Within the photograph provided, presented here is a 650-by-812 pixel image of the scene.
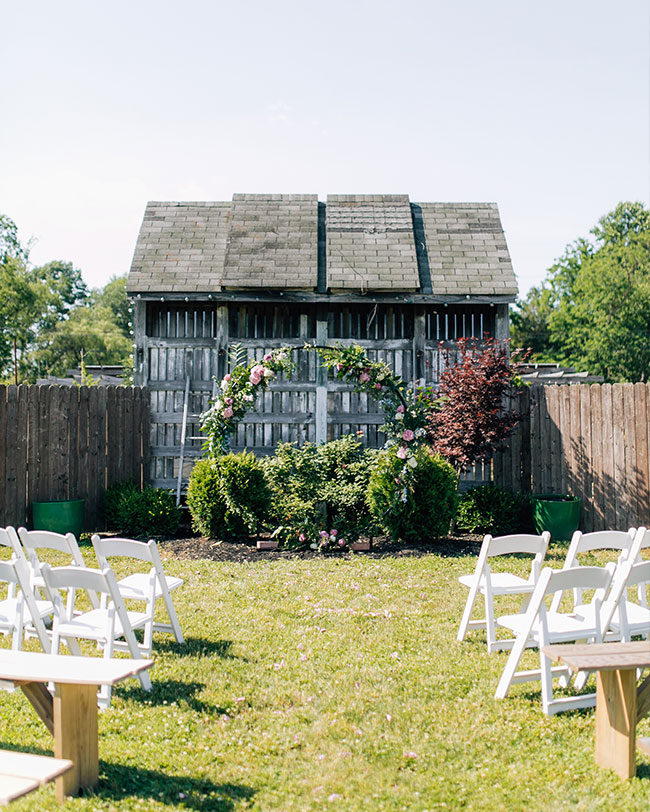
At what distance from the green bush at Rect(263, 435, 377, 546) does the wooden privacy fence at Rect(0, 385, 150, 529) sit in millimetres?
2752

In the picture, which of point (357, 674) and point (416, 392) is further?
point (416, 392)

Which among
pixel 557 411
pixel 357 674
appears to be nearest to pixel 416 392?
pixel 557 411

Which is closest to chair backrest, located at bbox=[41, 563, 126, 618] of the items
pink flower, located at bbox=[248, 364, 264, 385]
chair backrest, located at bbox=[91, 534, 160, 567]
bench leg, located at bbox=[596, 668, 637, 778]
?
chair backrest, located at bbox=[91, 534, 160, 567]

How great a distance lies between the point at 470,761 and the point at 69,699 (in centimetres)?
211

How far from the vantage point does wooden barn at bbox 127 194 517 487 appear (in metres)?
12.5

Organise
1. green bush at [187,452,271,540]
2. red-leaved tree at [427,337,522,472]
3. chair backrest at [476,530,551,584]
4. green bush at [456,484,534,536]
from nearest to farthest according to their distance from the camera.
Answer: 1. chair backrest at [476,530,551,584]
2. green bush at [187,452,271,540]
3. red-leaved tree at [427,337,522,472]
4. green bush at [456,484,534,536]

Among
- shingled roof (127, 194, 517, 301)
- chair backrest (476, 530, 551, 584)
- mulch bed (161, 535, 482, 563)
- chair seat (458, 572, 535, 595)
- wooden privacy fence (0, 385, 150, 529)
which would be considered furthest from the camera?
shingled roof (127, 194, 517, 301)

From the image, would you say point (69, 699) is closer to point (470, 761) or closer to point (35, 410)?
point (470, 761)

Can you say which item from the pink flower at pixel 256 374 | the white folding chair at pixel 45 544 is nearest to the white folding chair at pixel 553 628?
the white folding chair at pixel 45 544

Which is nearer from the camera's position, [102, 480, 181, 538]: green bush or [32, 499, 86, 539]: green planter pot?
[32, 499, 86, 539]: green planter pot

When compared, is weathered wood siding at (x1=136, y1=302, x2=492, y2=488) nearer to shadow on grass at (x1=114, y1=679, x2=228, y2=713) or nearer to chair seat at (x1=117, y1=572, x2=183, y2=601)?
chair seat at (x1=117, y1=572, x2=183, y2=601)

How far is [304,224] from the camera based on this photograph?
45.2 feet

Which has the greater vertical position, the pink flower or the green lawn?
the pink flower

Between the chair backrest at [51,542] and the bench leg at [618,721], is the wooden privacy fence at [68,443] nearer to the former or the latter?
the chair backrest at [51,542]
